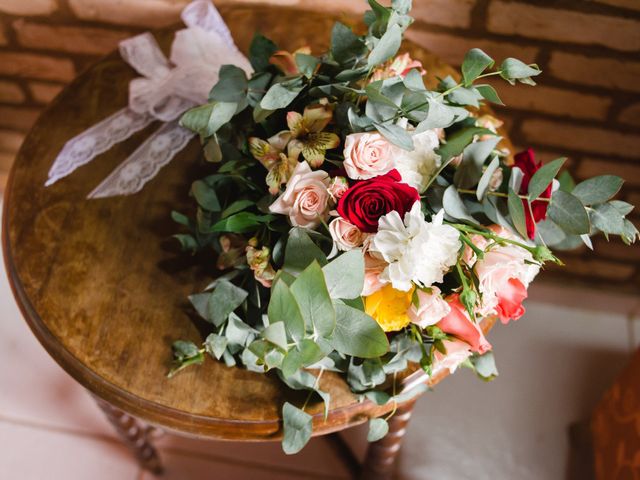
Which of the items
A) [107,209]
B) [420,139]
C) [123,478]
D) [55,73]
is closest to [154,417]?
[107,209]

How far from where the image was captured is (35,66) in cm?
117

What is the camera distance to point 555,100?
1076 mm

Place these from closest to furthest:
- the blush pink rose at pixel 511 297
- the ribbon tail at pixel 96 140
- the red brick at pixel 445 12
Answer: the blush pink rose at pixel 511 297 → the ribbon tail at pixel 96 140 → the red brick at pixel 445 12

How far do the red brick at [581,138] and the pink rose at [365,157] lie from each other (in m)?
0.62

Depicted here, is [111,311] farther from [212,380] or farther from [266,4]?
[266,4]

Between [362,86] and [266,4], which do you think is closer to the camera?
[362,86]

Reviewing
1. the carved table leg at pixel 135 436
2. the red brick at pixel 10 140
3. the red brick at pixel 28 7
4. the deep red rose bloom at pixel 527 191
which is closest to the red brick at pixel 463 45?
the deep red rose bloom at pixel 527 191

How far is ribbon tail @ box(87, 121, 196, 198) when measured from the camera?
833mm

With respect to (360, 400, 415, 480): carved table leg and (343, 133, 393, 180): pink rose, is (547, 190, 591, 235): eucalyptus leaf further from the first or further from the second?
(360, 400, 415, 480): carved table leg

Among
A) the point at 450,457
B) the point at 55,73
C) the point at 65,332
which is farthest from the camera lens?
the point at 450,457

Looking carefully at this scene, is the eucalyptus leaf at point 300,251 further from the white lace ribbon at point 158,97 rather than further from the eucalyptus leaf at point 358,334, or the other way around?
the white lace ribbon at point 158,97

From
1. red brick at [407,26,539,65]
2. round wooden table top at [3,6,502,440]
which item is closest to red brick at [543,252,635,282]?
red brick at [407,26,539,65]

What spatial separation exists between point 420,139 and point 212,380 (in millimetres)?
346

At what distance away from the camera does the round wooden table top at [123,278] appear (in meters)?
0.71
